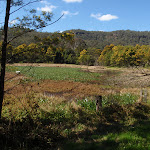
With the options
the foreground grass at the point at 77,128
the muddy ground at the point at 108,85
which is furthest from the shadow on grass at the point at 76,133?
the muddy ground at the point at 108,85

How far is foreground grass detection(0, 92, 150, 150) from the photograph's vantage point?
419 centimetres

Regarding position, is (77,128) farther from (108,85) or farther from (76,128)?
(108,85)

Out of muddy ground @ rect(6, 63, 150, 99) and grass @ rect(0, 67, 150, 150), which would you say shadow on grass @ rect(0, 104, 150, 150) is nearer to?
grass @ rect(0, 67, 150, 150)

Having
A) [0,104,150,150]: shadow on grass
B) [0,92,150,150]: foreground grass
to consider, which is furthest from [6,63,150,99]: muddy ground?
[0,104,150,150]: shadow on grass

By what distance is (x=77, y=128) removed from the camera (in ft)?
18.9

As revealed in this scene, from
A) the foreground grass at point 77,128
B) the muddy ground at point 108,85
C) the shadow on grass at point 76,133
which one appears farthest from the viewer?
the muddy ground at point 108,85

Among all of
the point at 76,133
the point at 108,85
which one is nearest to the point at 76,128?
the point at 76,133

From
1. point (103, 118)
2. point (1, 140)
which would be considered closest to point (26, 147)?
point (1, 140)

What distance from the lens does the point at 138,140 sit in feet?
13.4

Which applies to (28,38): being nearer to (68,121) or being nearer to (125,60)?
(68,121)

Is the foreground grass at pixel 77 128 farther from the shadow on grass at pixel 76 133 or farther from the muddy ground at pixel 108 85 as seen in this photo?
the muddy ground at pixel 108 85

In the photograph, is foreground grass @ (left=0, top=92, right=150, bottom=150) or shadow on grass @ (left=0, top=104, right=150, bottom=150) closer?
shadow on grass @ (left=0, top=104, right=150, bottom=150)

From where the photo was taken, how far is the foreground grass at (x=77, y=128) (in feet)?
13.7

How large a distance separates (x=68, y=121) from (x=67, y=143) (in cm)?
187
